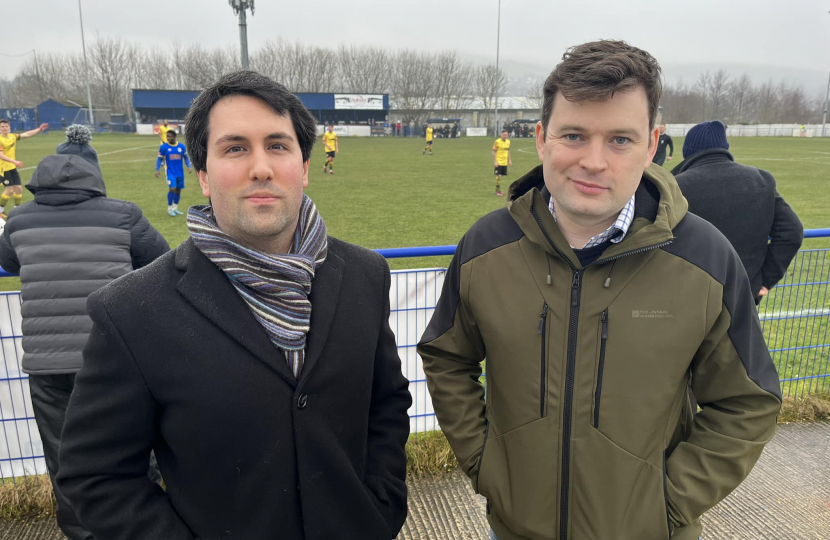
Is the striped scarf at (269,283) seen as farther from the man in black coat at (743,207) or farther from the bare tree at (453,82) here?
the bare tree at (453,82)

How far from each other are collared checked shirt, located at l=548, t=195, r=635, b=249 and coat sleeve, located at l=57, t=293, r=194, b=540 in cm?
132

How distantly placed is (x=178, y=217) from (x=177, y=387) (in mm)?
11682

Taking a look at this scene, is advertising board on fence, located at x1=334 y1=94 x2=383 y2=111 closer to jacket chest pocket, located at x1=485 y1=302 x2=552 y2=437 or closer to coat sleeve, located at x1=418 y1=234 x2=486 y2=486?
coat sleeve, located at x1=418 y1=234 x2=486 y2=486

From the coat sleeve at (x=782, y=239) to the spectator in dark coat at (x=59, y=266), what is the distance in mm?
3857

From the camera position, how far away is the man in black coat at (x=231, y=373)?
1.41m

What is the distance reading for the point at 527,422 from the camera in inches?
67.1

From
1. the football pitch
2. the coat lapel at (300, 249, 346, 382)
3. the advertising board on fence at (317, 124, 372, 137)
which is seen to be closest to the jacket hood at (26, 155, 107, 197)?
the coat lapel at (300, 249, 346, 382)

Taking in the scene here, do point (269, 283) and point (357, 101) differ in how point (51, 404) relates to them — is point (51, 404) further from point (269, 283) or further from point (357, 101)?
point (357, 101)

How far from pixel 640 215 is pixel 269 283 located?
111 centimetres

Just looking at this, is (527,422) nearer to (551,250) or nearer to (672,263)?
(551,250)

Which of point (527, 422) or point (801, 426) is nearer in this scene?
point (527, 422)

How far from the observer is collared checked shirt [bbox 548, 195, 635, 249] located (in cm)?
162

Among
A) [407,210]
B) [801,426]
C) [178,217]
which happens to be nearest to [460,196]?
[407,210]

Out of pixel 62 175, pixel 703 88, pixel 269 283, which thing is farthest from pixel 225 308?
pixel 703 88
